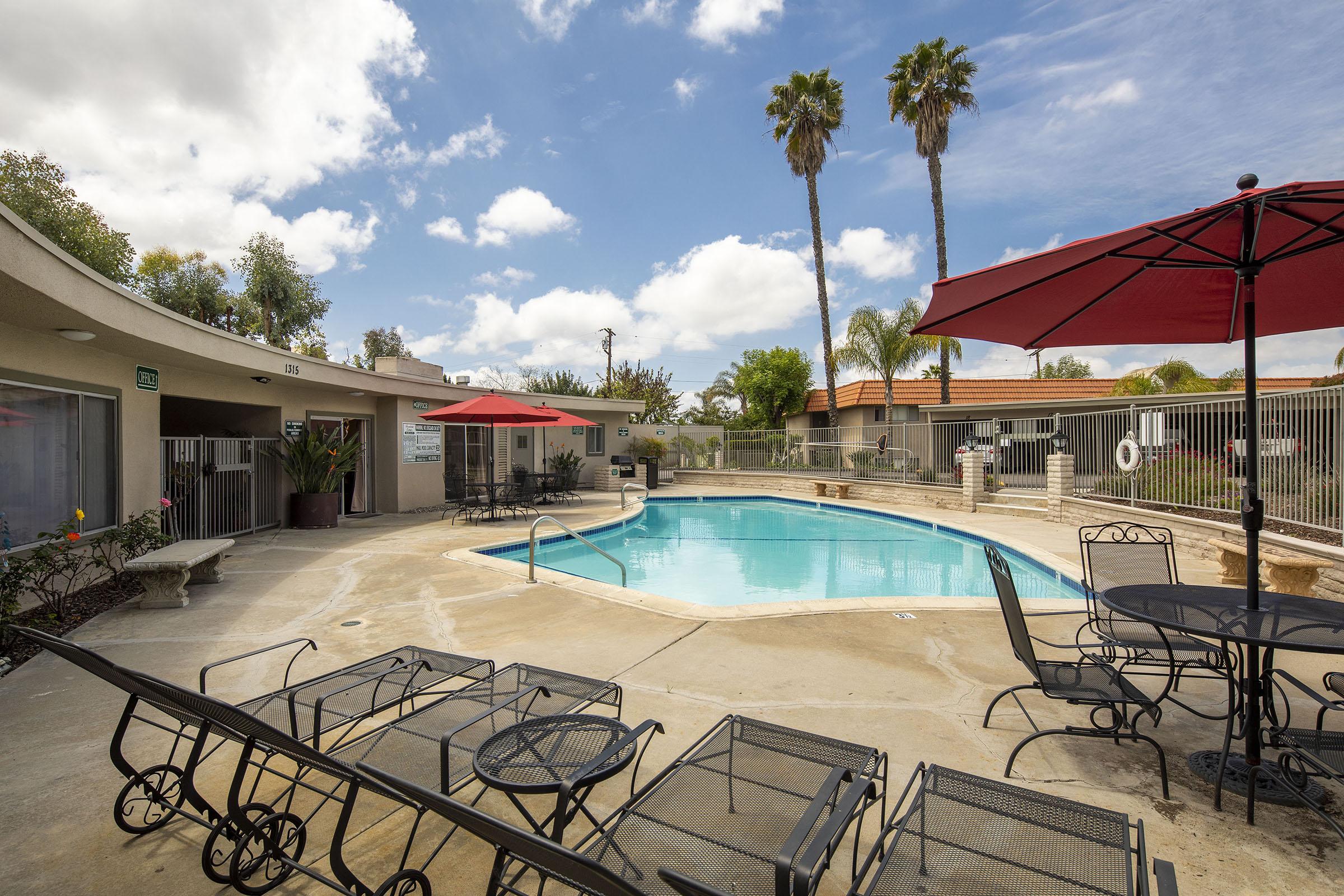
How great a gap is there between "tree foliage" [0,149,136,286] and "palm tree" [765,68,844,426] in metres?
28.0

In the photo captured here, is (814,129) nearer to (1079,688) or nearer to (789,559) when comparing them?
(789,559)

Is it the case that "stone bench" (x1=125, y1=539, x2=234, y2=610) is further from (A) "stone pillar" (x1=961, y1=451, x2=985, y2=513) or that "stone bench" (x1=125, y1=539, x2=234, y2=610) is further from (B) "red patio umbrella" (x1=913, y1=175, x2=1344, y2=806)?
(A) "stone pillar" (x1=961, y1=451, x2=985, y2=513)

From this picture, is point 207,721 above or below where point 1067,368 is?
below

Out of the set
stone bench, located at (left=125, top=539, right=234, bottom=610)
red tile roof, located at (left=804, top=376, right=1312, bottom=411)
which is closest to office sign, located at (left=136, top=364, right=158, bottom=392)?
stone bench, located at (left=125, top=539, right=234, bottom=610)

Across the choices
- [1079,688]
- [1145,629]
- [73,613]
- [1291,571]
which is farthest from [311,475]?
[1291,571]

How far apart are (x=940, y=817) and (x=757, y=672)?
83.3 inches

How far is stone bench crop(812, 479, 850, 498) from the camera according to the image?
17344mm

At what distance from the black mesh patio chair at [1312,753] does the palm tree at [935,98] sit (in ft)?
61.9

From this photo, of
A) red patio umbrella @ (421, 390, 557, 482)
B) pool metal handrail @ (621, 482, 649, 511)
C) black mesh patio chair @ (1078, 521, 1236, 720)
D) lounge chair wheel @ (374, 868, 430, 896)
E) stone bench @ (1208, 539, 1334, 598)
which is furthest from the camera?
pool metal handrail @ (621, 482, 649, 511)

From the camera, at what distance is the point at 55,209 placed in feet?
87.6

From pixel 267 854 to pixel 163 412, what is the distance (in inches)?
645

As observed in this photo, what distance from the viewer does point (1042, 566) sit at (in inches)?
312

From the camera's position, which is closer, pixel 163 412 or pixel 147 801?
pixel 147 801

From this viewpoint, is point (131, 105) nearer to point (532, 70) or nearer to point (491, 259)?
point (532, 70)
